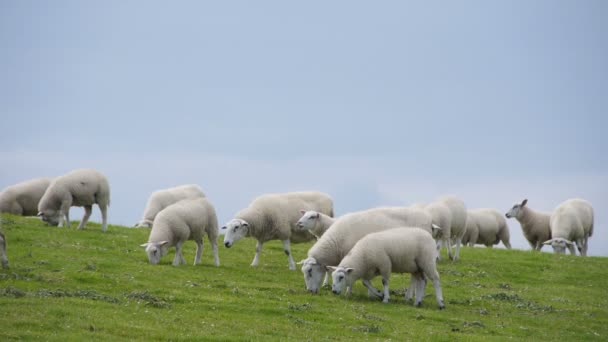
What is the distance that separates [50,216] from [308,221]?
1156 centimetres

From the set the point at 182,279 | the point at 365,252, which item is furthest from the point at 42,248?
the point at 365,252

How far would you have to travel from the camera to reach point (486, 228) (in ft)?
141

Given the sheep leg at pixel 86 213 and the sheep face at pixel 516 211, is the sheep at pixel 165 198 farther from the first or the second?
the sheep face at pixel 516 211

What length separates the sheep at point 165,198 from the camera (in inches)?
1516

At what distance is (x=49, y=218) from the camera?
32.8 m

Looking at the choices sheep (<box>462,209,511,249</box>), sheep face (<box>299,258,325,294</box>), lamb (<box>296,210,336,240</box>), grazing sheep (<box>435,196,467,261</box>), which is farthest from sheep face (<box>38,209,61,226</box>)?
sheep (<box>462,209,511,249</box>)

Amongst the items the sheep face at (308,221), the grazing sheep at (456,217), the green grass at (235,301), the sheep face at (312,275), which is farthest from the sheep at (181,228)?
the grazing sheep at (456,217)

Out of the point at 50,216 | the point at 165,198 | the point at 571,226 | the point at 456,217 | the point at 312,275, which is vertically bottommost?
the point at 312,275

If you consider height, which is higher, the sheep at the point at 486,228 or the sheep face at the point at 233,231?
the sheep at the point at 486,228

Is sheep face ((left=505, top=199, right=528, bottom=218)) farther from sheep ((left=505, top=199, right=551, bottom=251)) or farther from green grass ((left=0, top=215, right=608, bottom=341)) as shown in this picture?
green grass ((left=0, top=215, right=608, bottom=341))

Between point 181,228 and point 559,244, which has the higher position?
point 559,244

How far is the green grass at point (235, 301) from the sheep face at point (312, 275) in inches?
10.8

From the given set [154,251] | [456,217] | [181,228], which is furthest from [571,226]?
[154,251]

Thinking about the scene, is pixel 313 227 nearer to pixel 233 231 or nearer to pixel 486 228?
pixel 233 231
